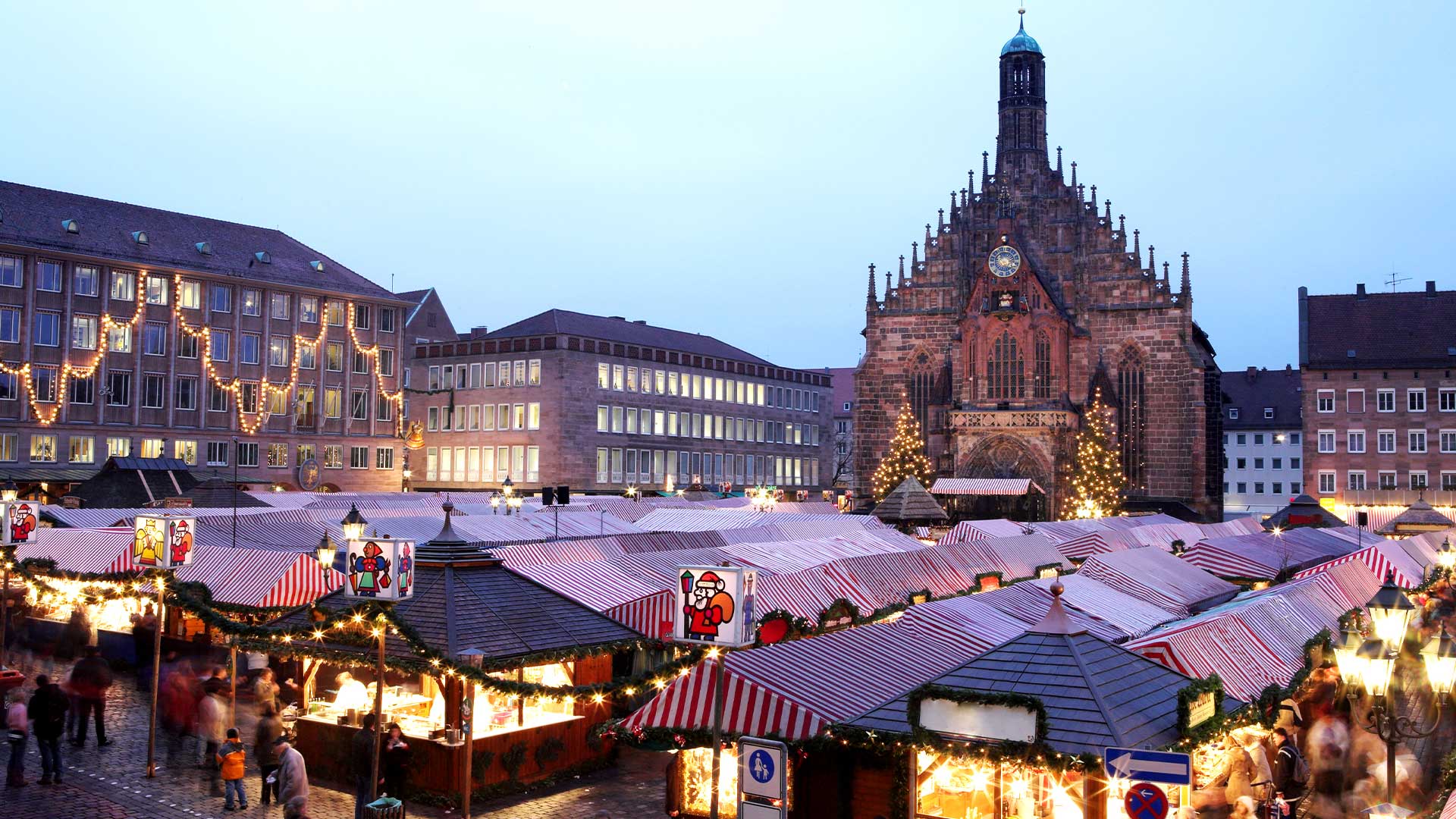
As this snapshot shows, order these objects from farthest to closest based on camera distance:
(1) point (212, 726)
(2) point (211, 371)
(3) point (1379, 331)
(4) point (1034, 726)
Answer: (3) point (1379, 331)
(2) point (211, 371)
(1) point (212, 726)
(4) point (1034, 726)

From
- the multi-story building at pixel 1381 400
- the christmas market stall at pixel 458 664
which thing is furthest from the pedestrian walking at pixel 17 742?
the multi-story building at pixel 1381 400

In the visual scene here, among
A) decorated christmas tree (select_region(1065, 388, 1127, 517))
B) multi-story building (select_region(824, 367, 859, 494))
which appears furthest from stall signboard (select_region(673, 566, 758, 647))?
multi-story building (select_region(824, 367, 859, 494))

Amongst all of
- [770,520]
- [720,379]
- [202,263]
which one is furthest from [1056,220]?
[202,263]

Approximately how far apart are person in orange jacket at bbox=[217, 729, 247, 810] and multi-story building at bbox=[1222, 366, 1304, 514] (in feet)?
290

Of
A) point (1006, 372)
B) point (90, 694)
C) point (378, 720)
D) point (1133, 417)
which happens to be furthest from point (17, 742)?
point (1133, 417)

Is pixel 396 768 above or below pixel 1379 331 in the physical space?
below

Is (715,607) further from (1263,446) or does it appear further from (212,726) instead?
(1263,446)

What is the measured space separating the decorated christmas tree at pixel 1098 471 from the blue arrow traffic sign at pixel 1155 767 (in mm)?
49282

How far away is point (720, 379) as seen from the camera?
279ft

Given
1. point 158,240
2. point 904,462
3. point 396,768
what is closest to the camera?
point 396,768

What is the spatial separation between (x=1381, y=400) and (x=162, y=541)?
63.3 m

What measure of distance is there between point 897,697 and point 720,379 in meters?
73.6

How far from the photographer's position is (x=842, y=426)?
4818 inches

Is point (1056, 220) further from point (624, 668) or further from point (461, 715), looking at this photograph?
point (461, 715)
